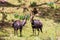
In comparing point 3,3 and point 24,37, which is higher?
point 3,3

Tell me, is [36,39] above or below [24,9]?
below

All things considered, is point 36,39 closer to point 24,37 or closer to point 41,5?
point 24,37

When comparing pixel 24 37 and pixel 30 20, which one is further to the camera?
pixel 30 20

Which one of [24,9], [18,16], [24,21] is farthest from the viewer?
[24,9]

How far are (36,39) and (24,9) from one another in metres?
2.99

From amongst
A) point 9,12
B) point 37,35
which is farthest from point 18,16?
point 37,35

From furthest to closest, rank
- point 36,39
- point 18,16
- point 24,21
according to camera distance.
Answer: point 18,16 < point 24,21 < point 36,39

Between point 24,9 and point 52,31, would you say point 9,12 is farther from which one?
point 52,31

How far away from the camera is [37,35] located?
10914 mm

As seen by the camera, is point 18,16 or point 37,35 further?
point 18,16

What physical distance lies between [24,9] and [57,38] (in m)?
3.08

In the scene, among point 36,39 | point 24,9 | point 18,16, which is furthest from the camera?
point 24,9

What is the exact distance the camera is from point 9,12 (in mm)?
12891

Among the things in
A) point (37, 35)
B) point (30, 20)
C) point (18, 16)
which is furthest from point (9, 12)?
point (37, 35)
